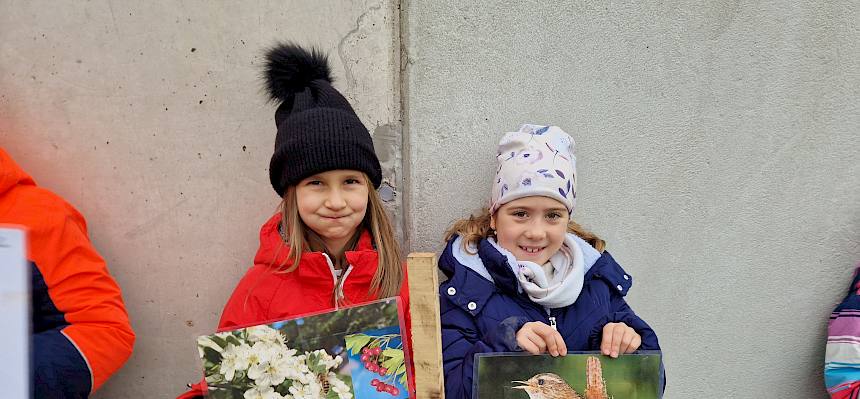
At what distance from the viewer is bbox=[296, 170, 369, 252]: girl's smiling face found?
1978 mm

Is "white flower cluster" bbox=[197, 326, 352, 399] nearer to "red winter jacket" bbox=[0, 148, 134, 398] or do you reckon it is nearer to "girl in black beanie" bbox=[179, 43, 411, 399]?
"girl in black beanie" bbox=[179, 43, 411, 399]

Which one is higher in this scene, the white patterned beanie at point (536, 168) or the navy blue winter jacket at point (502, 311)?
the white patterned beanie at point (536, 168)

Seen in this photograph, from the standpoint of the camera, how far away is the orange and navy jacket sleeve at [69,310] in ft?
6.46

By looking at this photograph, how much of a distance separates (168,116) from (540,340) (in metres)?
1.54

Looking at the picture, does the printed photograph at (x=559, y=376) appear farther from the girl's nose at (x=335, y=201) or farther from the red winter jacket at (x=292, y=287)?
the girl's nose at (x=335, y=201)

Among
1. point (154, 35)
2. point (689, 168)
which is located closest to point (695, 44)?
point (689, 168)

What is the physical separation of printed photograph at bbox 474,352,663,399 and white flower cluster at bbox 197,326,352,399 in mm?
441

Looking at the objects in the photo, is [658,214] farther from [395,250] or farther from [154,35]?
[154,35]

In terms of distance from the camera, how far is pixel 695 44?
2.61 metres

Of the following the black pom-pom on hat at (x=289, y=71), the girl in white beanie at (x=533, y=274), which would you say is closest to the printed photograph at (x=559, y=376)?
the girl in white beanie at (x=533, y=274)

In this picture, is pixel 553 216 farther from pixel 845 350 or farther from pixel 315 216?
pixel 845 350

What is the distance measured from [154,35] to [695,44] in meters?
2.06

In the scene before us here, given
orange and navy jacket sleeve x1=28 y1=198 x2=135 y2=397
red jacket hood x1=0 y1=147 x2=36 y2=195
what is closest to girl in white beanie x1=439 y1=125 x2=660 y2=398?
orange and navy jacket sleeve x1=28 y1=198 x2=135 y2=397

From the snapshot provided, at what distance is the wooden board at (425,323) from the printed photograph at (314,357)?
0.71 feet
